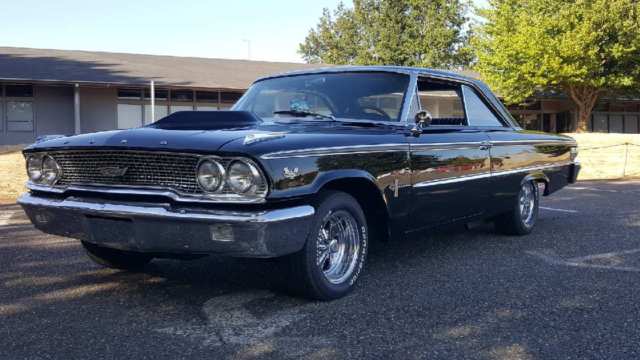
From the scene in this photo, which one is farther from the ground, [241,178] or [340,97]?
[340,97]

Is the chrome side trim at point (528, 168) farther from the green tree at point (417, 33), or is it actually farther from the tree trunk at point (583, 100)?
the green tree at point (417, 33)

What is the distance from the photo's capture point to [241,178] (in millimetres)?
3484

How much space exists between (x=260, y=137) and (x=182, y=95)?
23307mm

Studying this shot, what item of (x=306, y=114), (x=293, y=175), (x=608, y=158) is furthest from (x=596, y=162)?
(x=293, y=175)

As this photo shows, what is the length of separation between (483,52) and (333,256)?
30.2 m

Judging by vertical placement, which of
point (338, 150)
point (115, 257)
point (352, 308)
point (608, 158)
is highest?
point (338, 150)

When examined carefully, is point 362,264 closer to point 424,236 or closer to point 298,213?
point 298,213

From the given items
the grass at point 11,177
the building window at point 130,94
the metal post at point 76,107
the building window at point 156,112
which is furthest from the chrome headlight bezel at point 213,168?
the building window at point 130,94

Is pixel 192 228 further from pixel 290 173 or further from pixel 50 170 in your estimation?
pixel 50 170

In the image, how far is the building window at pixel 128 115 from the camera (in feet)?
82.4

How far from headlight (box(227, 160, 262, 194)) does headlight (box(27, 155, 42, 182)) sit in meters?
1.62

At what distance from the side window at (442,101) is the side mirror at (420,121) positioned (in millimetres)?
296

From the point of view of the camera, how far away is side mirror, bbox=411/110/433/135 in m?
4.69

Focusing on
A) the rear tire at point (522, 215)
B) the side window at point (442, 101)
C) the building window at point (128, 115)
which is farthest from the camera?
the building window at point (128, 115)
